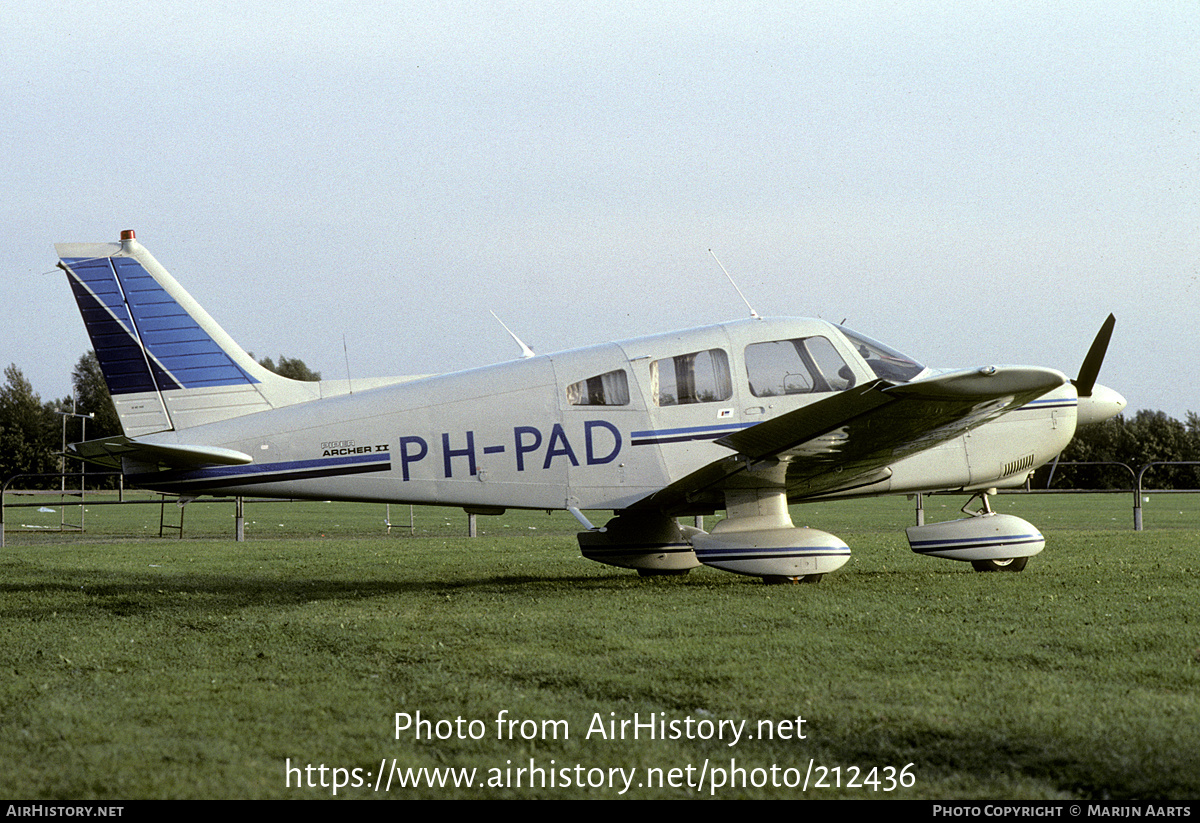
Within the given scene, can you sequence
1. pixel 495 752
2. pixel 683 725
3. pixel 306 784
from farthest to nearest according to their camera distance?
pixel 683 725 < pixel 495 752 < pixel 306 784

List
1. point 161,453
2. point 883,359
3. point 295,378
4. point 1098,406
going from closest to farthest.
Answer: point 161,453
point 883,359
point 1098,406
point 295,378

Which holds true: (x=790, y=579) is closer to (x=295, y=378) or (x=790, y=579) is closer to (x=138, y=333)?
(x=138, y=333)

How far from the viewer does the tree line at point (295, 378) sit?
49.5 meters

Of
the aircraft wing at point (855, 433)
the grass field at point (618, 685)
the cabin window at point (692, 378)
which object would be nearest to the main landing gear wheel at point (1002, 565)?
the grass field at point (618, 685)

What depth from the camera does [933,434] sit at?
8711 millimetres

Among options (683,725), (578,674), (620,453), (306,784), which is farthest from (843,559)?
(306,784)

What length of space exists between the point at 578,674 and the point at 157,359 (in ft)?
19.1

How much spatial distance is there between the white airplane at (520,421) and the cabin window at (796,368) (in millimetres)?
13

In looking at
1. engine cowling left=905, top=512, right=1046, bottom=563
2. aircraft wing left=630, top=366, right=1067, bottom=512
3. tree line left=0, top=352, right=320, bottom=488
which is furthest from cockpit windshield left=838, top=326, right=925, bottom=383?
tree line left=0, top=352, right=320, bottom=488

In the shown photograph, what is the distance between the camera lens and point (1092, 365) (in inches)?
404

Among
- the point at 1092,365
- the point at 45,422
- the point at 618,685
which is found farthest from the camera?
the point at 45,422

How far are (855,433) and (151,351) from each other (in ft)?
20.4

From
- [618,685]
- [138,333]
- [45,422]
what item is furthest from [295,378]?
[618,685]
